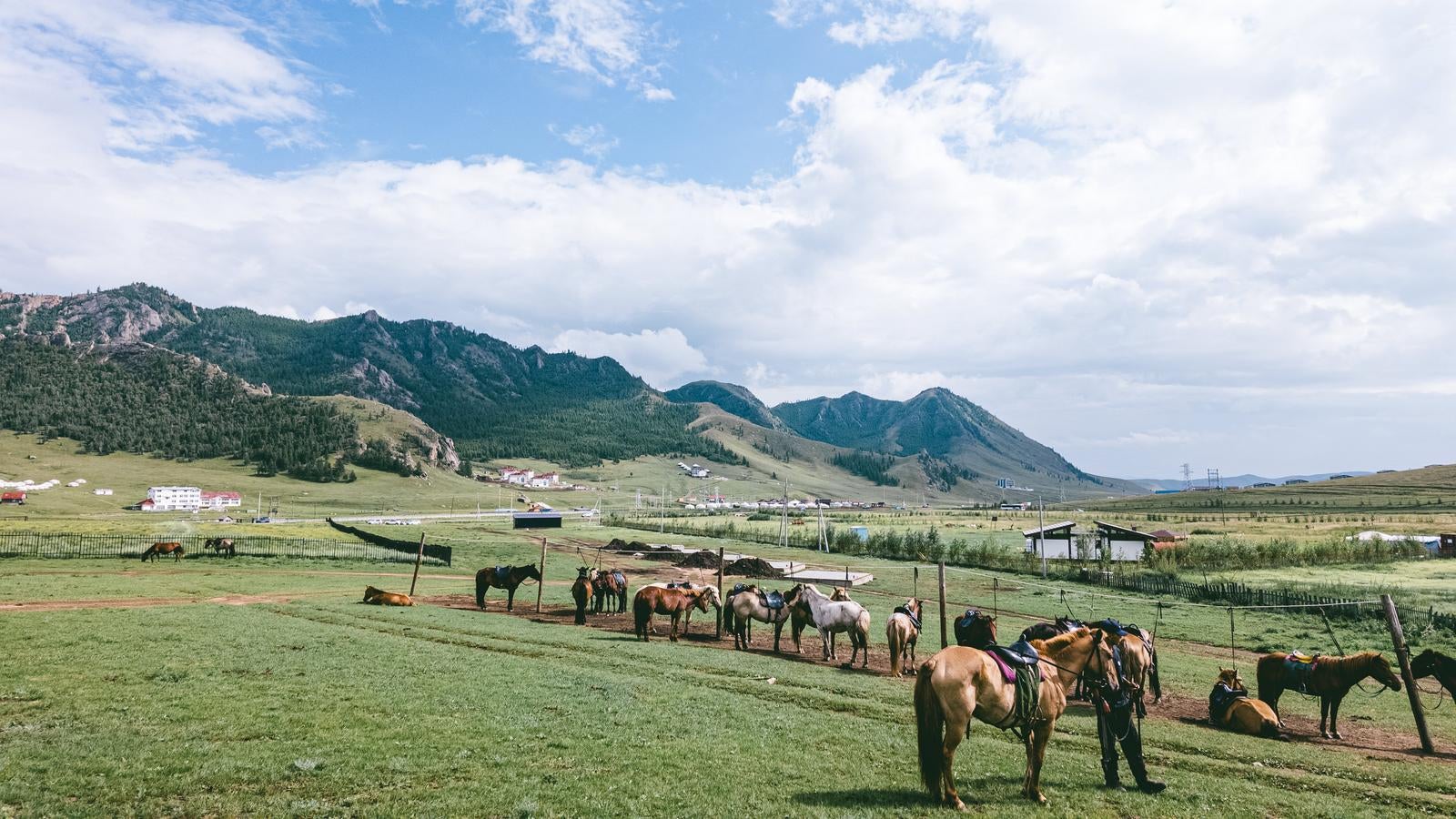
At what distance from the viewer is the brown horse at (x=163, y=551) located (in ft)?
149

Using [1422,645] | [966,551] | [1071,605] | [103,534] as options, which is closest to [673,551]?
[966,551]

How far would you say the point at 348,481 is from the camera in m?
185

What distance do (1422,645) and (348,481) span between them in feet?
665

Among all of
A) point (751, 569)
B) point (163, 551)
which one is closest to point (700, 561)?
point (751, 569)

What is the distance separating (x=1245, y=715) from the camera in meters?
15.6

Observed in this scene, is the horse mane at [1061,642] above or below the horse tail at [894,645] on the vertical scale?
above

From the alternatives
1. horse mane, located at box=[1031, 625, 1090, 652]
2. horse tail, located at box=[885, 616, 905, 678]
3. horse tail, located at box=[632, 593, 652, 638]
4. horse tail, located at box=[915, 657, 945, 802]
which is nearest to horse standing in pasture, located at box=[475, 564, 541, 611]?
horse tail, located at box=[632, 593, 652, 638]

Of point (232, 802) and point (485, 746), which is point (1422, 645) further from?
point (232, 802)

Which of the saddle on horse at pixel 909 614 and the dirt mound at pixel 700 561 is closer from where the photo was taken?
the saddle on horse at pixel 909 614

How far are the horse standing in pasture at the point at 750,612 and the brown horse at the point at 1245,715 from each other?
12108 millimetres

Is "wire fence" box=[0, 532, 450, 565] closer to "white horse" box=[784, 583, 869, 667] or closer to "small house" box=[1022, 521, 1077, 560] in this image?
"white horse" box=[784, 583, 869, 667]

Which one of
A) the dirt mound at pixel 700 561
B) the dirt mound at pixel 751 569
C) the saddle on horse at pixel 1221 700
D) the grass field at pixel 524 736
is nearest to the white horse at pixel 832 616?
the grass field at pixel 524 736

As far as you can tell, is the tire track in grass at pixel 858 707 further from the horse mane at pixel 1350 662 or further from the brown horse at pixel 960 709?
the horse mane at pixel 1350 662

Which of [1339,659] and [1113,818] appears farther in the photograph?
[1339,659]
